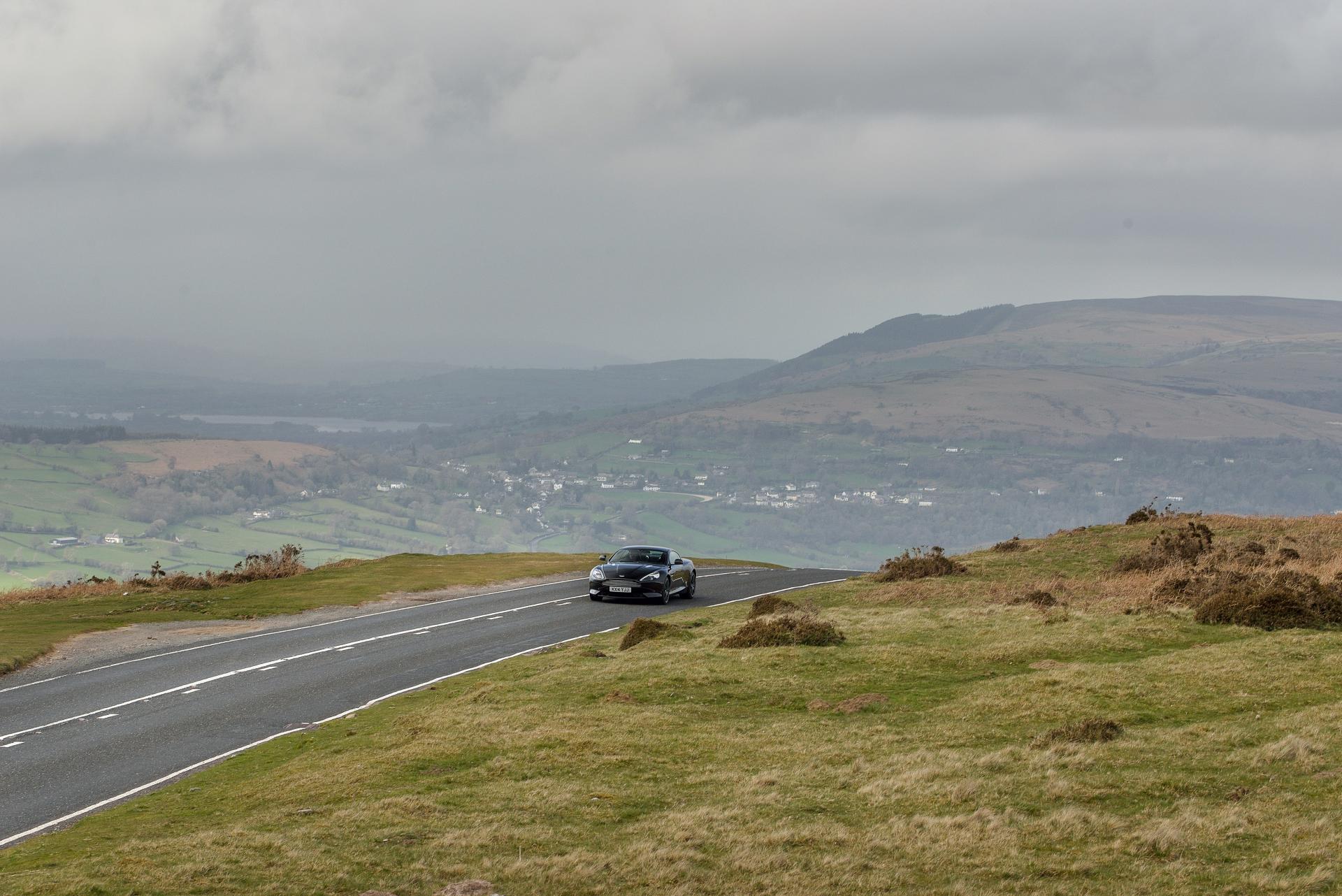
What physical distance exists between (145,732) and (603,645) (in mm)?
10082

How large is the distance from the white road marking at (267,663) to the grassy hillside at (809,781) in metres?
4.99

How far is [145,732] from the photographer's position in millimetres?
19969

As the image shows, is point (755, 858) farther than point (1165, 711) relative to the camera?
No

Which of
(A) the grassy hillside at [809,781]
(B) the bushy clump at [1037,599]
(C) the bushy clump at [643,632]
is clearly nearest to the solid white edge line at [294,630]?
(A) the grassy hillside at [809,781]

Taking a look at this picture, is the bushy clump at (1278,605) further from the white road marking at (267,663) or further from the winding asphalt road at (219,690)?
the white road marking at (267,663)

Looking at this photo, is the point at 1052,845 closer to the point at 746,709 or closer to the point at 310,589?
the point at 746,709

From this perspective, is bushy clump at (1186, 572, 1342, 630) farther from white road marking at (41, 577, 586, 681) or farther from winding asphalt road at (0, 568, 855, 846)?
white road marking at (41, 577, 586, 681)

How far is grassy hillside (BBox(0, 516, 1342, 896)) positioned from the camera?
9922 millimetres

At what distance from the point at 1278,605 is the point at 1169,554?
12091 millimetres

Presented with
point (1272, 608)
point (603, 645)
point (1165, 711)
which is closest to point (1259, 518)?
point (1272, 608)

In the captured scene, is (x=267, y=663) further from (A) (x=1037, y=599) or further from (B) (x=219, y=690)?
(A) (x=1037, y=599)

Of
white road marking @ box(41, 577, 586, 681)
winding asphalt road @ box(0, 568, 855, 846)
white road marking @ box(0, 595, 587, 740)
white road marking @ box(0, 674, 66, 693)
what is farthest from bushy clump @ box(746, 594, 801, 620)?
white road marking @ box(0, 674, 66, 693)

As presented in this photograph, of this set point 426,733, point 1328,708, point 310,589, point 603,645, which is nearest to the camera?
point 1328,708

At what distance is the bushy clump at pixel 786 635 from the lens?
22.6m
